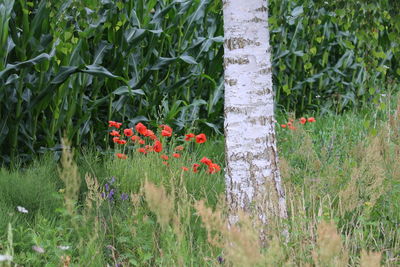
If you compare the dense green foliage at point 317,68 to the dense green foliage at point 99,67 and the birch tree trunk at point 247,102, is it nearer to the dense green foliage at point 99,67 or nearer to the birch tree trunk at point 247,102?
the dense green foliage at point 99,67

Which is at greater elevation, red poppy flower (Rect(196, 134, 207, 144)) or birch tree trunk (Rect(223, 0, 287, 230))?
birch tree trunk (Rect(223, 0, 287, 230))

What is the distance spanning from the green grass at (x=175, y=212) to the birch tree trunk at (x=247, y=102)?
8.0 inches

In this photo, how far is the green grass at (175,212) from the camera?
276cm

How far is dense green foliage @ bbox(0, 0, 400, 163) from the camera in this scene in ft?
13.7

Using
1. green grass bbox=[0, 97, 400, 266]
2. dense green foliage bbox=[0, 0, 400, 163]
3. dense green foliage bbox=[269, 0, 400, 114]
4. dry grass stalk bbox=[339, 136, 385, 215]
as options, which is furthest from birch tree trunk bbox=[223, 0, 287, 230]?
dense green foliage bbox=[269, 0, 400, 114]

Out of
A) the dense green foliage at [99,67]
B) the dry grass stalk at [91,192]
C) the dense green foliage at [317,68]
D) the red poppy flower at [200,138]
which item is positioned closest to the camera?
the dry grass stalk at [91,192]

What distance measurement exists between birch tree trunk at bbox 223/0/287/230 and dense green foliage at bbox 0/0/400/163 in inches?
19.7

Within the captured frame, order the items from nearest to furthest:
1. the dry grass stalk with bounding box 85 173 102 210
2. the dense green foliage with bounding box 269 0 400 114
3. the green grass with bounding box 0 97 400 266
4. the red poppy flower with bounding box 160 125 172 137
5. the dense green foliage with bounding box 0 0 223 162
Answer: the dry grass stalk with bounding box 85 173 102 210 → the green grass with bounding box 0 97 400 266 → the red poppy flower with bounding box 160 125 172 137 → the dense green foliage with bounding box 0 0 223 162 → the dense green foliage with bounding box 269 0 400 114

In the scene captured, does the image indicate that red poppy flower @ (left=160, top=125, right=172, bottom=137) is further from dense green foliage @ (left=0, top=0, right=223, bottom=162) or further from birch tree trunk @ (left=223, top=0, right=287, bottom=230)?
birch tree trunk @ (left=223, top=0, right=287, bottom=230)

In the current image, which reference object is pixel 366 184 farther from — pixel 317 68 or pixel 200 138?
pixel 317 68

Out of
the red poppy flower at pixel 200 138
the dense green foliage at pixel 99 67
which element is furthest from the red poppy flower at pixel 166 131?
the dense green foliage at pixel 99 67

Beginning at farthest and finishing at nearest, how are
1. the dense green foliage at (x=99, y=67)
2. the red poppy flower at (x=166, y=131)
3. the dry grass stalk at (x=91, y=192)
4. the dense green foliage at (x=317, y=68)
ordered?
the dense green foliage at (x=317, y=68) < the dense green foliage at (x=99, y=67) < the red poppy flower at (x=166, y=131) < the dry grass stalk at (x=91, y=192)

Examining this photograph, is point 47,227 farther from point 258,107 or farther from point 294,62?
point 294,62

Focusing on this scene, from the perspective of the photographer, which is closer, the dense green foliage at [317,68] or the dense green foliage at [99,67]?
the dense green foliage at [99,67]
